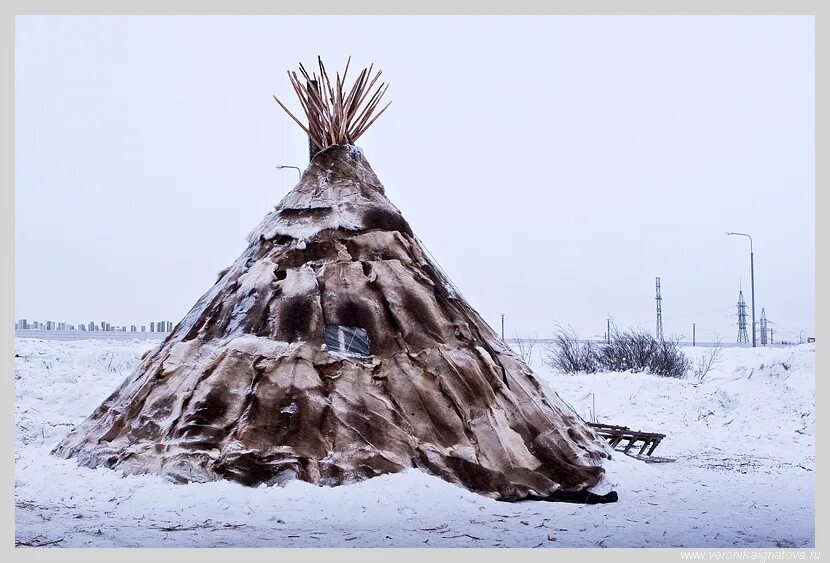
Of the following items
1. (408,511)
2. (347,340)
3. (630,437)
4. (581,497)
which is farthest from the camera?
(630,437)

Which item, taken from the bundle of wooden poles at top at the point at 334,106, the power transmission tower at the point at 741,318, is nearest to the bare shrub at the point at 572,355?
the power transmission tower at the point at 741,318

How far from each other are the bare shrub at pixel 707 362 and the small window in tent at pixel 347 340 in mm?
10006

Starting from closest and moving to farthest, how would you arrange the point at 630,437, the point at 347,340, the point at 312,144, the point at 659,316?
the point at 347,340, the point at 312,144, the point at 630,437, the point at 659,316

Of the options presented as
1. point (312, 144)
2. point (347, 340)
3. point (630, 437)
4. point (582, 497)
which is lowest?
point (582, 497)

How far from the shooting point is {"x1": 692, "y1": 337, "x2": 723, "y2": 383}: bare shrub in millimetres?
17017

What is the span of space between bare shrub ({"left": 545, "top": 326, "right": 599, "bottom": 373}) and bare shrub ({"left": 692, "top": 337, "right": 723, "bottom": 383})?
1.93 meters

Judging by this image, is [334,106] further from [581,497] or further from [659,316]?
[659,316]

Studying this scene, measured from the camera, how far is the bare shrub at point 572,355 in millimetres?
18266

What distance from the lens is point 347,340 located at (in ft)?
25.0

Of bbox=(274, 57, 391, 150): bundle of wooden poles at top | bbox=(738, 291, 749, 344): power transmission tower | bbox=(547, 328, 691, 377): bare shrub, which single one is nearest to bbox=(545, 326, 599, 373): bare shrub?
bbox=(547, 328, 691, 377): bare shrub

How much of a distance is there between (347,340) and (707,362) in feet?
42.6

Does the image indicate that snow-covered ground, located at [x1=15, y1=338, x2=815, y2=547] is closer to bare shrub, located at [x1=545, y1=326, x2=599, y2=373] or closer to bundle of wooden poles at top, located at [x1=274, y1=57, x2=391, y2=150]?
bundle of wooden poles at top, located at [x1=274, y1=57, x2=391, y2=150]

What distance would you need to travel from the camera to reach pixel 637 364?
17516 millimetres

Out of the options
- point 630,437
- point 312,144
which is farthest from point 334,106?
point 630,437
